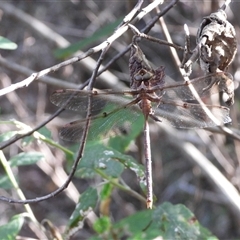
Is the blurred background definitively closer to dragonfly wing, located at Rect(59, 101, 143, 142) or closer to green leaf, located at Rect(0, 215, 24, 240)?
dragonfly wing, located at Rect(59, 101, 143, 142)

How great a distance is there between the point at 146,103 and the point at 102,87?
250 centimetres

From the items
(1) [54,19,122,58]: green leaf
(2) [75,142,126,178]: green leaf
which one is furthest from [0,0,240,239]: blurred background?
(2) [75,142,126,178]: green leaf

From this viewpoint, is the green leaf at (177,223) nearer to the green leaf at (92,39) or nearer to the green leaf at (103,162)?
the green leaf at (103,162)

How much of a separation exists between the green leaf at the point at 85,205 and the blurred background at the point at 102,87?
131 centimetres

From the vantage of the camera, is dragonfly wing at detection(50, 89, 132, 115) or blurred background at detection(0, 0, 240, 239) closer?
dragonfly wing at detection(50, 89, 132, 115)

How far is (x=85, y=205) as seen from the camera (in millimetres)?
1493

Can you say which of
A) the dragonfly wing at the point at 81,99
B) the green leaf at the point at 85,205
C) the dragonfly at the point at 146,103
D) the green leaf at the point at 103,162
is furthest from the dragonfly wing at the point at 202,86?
the green leaf at the point at 85,205

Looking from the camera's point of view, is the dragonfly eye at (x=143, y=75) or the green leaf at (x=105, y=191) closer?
the dragonfly eye at (x=143, y=75)

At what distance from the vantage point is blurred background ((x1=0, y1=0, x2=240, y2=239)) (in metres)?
3.03

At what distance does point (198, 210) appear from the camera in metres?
3.64

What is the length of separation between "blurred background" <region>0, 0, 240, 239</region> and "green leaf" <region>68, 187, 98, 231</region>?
1.31 m

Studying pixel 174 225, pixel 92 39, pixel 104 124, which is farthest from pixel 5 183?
pixel 92 39

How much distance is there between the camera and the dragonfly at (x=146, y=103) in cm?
117

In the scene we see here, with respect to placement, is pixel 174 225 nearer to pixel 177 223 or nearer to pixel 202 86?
pixel 177 223
